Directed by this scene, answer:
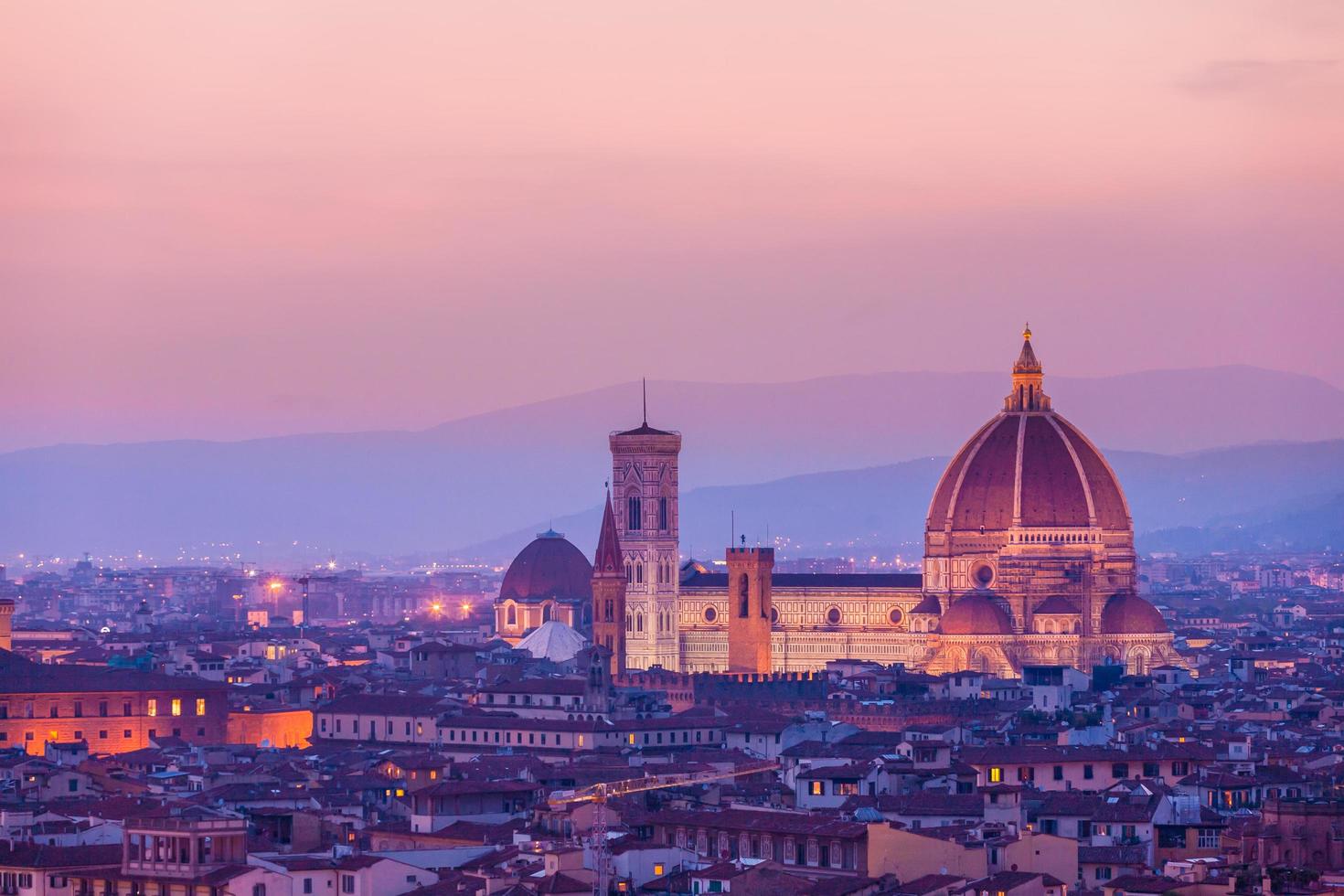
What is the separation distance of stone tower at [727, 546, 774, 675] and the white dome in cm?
609

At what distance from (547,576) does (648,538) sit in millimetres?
25081

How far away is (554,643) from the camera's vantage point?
493 ft

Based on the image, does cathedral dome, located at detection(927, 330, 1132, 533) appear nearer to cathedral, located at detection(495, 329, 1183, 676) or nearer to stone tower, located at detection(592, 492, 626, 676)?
cathedral, located at detection(495, 329, 1183, 676)

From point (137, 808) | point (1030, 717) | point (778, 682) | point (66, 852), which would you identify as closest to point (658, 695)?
point (778, 682)

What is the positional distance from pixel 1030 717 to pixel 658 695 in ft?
62.7

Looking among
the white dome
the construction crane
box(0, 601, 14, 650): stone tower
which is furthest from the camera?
the white dome

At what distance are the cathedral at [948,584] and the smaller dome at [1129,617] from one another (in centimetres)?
7

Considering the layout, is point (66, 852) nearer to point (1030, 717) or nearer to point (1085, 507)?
point (1030, 717)

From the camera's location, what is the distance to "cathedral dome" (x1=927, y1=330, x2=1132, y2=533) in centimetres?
15225

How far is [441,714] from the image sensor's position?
108 m

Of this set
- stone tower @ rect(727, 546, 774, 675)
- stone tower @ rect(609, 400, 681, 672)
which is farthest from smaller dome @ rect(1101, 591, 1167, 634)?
stone tower @ rect(609, 400, 681, 672)

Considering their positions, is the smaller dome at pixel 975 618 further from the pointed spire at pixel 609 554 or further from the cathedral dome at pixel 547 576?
the cathedral dome at pixel 547 576

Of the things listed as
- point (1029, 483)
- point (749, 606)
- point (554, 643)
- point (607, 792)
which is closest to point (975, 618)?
point (1029, 483)

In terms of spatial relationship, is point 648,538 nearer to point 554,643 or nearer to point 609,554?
point 609,554
